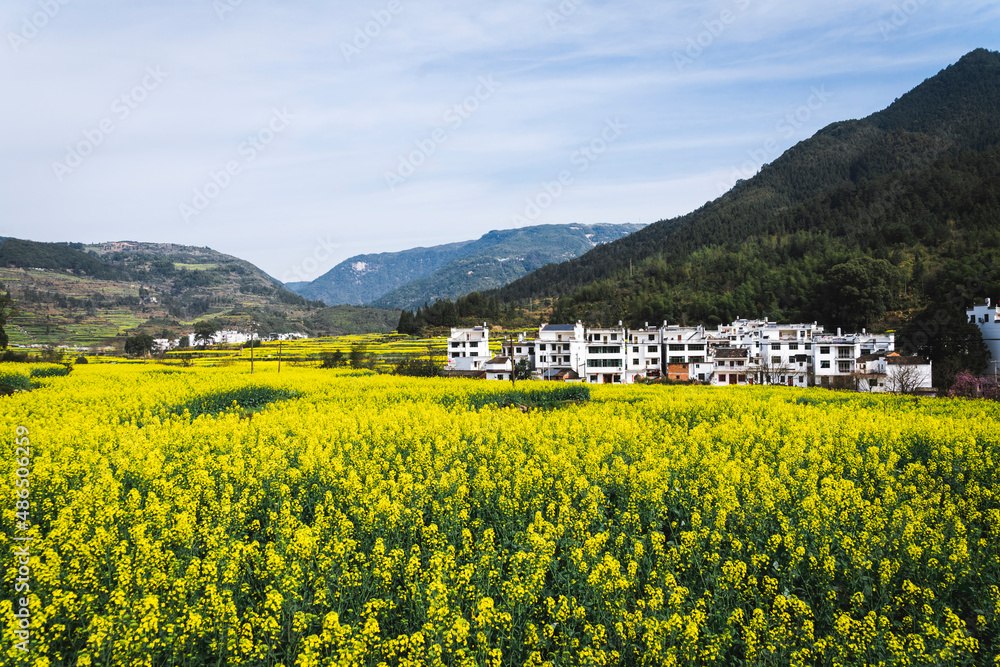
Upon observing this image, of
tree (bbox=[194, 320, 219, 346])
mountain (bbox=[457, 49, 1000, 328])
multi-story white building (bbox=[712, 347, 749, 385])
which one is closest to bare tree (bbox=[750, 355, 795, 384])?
multi-story white building (bbox=[712, 347, 749, 385])

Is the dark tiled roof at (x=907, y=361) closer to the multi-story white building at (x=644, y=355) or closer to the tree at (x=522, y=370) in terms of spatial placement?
the multi-story white building at (x=644, y=355)

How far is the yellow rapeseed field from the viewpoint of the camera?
18.9 ft

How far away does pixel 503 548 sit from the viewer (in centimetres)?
824

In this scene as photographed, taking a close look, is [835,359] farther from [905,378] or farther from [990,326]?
[990,326]

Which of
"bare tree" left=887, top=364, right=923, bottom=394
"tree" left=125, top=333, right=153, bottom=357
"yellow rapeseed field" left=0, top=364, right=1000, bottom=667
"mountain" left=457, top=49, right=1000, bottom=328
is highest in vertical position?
"mountain" left=457, top=49, right=1000, bottom=328

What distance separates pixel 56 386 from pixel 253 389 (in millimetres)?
9803

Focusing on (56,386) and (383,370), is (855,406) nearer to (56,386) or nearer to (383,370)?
(56,386)

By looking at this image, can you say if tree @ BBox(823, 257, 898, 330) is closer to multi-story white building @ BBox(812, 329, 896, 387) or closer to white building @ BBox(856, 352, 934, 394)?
multi-story white building @ BBox(812, 329, 896, 387)

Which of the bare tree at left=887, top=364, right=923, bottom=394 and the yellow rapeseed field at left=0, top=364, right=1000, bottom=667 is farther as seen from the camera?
the bare tree at left=887, top=364, right=923, bottom=394

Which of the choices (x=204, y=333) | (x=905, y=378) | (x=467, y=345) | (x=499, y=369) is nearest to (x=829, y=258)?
(x=905, y=378)

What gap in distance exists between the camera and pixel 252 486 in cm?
1066

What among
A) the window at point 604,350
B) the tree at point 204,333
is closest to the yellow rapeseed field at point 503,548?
the window at point 604,350

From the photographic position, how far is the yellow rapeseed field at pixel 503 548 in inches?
226

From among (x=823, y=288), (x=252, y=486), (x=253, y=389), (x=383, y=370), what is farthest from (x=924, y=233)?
(x=252, y=486)
